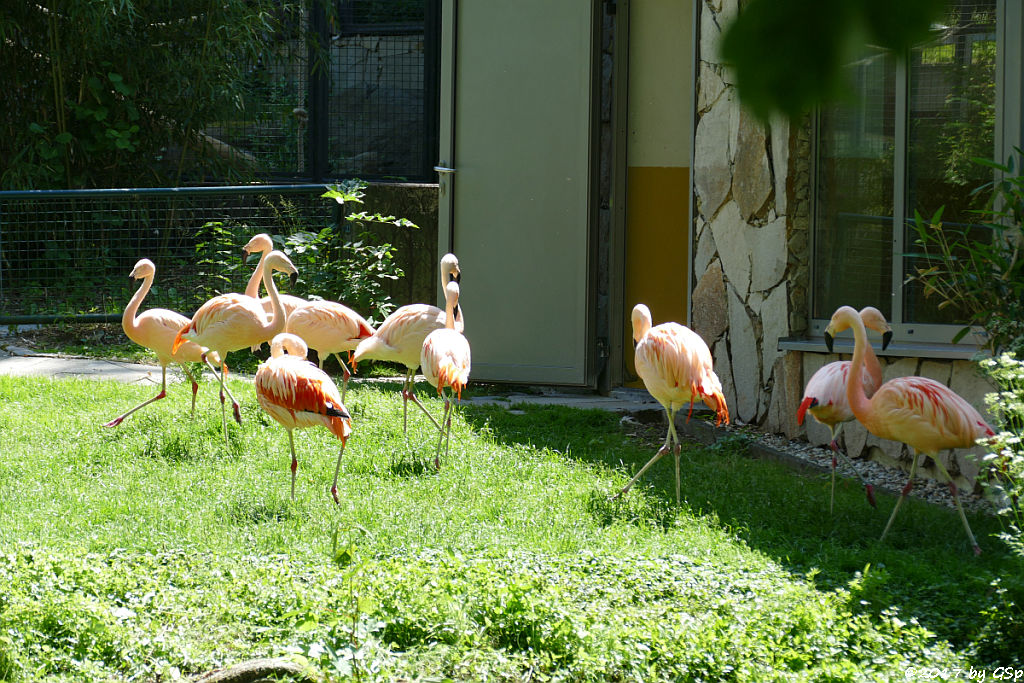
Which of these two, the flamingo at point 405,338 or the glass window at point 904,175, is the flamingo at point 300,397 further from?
the glass window at point 904,175

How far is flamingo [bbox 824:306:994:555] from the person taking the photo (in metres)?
4.58

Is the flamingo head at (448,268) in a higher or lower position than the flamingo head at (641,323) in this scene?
higher

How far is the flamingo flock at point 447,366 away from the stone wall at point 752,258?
114cm

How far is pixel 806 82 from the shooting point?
1543 millimetres

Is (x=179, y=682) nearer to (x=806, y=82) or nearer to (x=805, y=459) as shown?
(x=806, y=82)

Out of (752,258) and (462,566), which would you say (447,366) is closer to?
(462,566)

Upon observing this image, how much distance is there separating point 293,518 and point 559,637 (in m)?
1.88

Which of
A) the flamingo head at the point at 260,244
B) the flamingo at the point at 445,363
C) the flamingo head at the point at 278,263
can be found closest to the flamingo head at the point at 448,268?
the flamingo at the point at 445,363

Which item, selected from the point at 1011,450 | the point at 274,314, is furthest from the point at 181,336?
the point at 1011,450

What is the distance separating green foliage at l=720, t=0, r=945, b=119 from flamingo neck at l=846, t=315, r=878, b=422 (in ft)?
11.9

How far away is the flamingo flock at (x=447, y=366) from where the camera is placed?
185 inches

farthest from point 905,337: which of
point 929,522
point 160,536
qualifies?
point 160,536

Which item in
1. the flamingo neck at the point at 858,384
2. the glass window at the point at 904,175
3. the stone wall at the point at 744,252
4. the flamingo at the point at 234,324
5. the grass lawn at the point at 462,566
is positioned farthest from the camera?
the stone wall at the point at 744,252

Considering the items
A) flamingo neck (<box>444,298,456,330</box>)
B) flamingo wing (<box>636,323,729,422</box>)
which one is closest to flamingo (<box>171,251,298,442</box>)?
flamingo neck (<box>444,298,456,330</box>)
